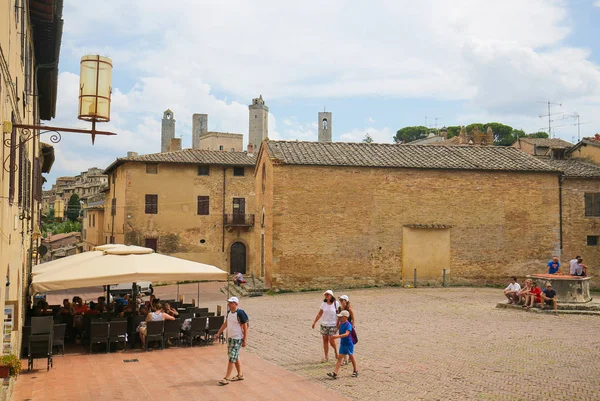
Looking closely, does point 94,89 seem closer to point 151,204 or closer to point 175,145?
point 151,204

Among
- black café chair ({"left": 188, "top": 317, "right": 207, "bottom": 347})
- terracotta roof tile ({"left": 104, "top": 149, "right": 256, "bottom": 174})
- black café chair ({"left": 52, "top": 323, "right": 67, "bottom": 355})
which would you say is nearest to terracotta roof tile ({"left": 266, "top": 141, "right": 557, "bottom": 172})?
terracotta roof tile ({"left": 104, "top": 149, "right": 256, "bottom": 174})

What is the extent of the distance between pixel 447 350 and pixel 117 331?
24.1 ft

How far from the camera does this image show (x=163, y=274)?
12688 mm

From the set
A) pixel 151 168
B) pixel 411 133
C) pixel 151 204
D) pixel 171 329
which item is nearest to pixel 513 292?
pixel 171 329

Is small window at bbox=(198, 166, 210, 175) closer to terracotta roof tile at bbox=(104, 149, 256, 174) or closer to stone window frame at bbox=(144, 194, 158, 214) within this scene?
terracotta roof tile at bbox=(104, 149, 256, 174)

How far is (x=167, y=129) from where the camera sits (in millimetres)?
69062

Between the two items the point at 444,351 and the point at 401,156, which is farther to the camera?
the point at 401,156

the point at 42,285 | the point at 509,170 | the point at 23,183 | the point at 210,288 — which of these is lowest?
the point at 210,288

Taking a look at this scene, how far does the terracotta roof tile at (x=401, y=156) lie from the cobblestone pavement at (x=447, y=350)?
8296 mm

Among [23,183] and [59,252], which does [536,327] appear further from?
[59,252]

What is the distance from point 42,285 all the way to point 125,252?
85.8 inches

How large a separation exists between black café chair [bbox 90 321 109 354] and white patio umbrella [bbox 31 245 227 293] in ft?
2.90

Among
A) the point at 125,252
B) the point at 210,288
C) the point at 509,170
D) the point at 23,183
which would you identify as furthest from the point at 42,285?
the point at 509,170

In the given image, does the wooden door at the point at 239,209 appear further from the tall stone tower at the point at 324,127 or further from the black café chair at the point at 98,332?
the tall stone tower at the point at 324,127
